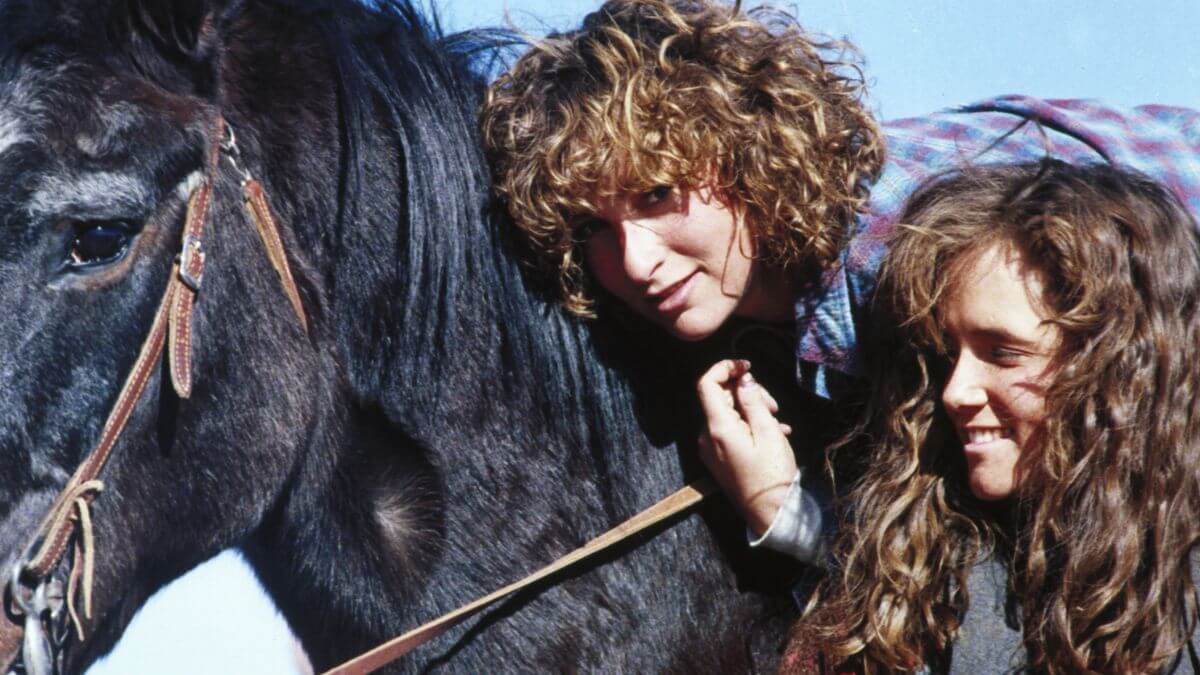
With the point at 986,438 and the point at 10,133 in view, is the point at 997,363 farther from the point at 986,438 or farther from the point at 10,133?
the point at 10,133

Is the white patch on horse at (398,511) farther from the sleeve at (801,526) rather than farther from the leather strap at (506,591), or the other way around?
the sleeve at (801,526)

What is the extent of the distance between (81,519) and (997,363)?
109 cm

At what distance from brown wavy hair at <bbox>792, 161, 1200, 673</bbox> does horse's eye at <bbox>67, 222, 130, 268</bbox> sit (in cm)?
93

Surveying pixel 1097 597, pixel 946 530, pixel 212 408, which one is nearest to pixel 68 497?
pixel 212 408

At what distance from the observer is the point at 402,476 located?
68.4 inches

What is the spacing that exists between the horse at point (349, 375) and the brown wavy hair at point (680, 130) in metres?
0.07

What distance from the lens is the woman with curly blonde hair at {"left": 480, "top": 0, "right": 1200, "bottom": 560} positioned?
171 cm

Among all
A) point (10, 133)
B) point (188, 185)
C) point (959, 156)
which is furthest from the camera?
point (959, 156)

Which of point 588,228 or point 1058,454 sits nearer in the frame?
Result: point 1058,454

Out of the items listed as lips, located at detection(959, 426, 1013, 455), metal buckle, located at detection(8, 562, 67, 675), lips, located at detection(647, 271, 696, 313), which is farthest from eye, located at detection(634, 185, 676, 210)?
metal buckle, located at detection(8, 562, 67, 675)

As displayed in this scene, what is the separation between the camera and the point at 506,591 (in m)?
1.68

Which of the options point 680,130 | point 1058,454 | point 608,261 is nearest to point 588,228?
point 608,261

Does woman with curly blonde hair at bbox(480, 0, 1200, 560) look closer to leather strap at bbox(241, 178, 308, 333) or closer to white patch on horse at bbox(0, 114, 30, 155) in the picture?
leather strap at bbox(241, 178, 308, 333)

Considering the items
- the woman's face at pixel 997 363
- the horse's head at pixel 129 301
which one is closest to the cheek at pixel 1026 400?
the woman's face at pixel 997 363
